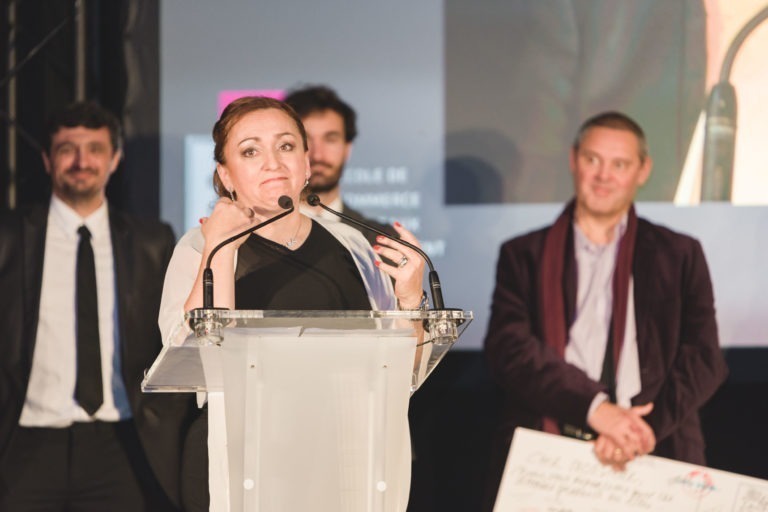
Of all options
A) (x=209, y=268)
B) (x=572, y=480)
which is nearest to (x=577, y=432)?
(x=572, y=480)

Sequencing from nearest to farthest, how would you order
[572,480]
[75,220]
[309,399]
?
[309,399], [572,480], [75,220]

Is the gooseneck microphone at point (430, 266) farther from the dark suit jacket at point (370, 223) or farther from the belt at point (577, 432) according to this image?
the belt at point (577, 432)

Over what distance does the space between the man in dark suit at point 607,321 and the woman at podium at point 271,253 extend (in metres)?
1.39

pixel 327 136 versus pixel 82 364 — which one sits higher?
pixel 327 136

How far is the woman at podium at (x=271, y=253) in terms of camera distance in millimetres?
2453

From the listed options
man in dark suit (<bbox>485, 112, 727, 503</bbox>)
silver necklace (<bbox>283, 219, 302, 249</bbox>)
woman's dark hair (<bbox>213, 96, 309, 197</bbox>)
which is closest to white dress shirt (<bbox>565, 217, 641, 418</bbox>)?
man in dark suit (<bbox>485, 112, 727, 503</bbox>)

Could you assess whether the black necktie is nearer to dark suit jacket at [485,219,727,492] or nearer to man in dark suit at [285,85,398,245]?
man in dark suit at [285,85,398,245]

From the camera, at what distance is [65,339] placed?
3660 mm

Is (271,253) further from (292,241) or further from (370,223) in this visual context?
(370,223)

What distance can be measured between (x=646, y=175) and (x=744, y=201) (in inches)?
19.1

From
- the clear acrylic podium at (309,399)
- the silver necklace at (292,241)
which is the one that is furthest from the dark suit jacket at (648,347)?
the clear acrylic podium at (309,399)

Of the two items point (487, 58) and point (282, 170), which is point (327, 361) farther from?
point (487, 58)

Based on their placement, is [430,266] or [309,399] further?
[430,266]

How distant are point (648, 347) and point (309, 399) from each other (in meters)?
2.12
